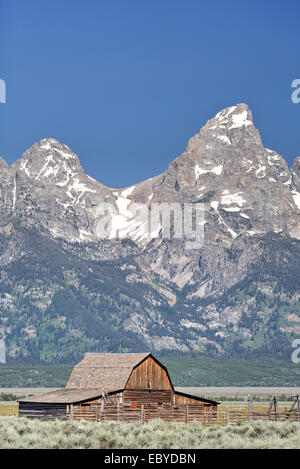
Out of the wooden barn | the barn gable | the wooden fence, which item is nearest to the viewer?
the wooden fence

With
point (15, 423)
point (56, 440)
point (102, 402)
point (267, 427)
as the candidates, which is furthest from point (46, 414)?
point (56, 440)

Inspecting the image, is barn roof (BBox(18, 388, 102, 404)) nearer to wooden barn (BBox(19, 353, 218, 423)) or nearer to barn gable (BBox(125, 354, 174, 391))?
wooden barn (BBox(19, 353, 218, 423))

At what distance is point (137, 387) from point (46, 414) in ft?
33.9

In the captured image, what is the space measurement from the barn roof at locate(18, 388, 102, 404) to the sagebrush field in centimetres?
1614

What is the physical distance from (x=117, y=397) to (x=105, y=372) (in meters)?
4.51

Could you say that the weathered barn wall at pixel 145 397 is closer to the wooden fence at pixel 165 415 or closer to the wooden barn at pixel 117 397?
the wooden barn at pixel 117 397

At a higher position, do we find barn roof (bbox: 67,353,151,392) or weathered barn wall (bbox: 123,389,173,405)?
barn roof (bbox: 67,353,151,392)

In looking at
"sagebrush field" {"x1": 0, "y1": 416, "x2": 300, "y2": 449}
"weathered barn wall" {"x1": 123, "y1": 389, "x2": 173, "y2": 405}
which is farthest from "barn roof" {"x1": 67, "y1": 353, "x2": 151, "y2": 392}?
"sagebrush field" {"x1": 0, "y1": 416, "x2": 300, "y2": 449}

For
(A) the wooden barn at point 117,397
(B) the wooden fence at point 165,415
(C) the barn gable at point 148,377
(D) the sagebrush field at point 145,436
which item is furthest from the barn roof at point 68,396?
(D) the sagebrush field at point 145,436

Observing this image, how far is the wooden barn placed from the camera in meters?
74.2

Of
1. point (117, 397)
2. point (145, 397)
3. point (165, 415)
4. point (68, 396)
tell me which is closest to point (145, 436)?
point (165, 415)

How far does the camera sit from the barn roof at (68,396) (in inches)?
2980

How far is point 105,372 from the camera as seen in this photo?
3290 inches
